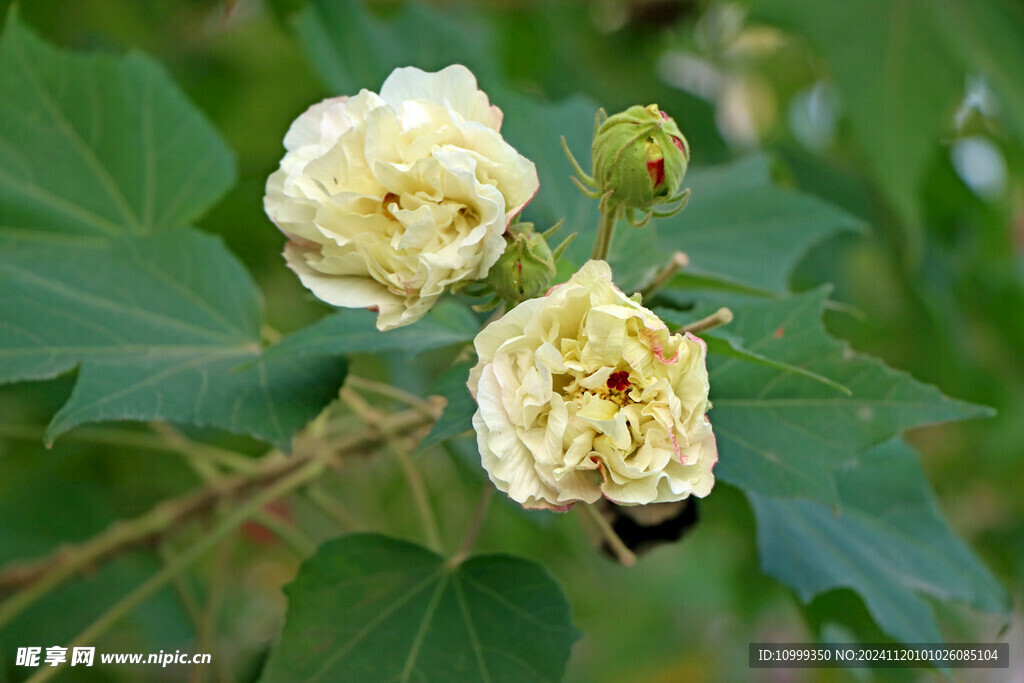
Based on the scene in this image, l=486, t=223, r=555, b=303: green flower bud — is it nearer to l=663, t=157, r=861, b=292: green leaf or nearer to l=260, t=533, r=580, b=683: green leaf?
l=260, t=533, r=580, b=683: green leaf

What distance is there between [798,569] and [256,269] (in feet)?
2.99

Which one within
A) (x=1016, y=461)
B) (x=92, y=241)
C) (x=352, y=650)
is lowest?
(x=1016, y=461)

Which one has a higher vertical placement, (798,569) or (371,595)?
(371,595)

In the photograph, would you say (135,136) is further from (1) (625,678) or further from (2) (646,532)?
(1) (625,678)

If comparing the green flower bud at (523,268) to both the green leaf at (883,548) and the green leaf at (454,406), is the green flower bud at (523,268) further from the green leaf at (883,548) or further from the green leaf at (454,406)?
the green leaf at (883,548)

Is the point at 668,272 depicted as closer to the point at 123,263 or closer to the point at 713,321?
the point at 713,321

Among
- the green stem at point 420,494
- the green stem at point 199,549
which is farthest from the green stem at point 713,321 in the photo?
the green stem at point 199,549

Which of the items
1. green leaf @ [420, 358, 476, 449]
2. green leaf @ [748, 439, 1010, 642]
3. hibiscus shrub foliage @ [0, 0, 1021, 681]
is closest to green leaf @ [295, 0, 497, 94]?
hibiscus shrub foliage @ [0, 0, 1021, 681]

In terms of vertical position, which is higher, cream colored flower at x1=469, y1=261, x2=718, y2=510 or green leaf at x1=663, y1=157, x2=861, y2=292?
cream colored flower at x1=469, y1=261, x2=718, y2=510

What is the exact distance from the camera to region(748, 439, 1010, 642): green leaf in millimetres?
727

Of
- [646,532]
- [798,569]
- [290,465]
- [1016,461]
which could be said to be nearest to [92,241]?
[290,465]

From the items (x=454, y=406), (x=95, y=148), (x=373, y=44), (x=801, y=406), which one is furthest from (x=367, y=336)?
(x=373, y=44)

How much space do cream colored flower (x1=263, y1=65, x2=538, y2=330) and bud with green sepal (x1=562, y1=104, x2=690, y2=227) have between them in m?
0.05

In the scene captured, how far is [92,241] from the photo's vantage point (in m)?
0.84
